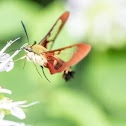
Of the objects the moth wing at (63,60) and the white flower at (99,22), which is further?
the white flower at (99,22)

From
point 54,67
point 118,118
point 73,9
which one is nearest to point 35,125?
point 118,118

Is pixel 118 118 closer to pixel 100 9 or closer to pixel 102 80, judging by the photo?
pixel 102 80

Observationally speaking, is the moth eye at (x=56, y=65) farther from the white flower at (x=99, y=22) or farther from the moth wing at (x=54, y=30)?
the white flower at (x=99, y=22)

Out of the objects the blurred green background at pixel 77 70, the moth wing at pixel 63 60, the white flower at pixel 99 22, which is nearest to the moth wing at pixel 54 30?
the moth wing at pixel 63 60

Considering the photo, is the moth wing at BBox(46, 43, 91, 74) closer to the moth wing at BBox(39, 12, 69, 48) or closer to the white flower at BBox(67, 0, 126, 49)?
the moth wing at BBox(39, 12, 69, 48)

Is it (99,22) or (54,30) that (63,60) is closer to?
(54,30)

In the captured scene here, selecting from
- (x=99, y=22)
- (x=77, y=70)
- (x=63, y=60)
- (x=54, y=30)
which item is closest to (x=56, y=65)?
(x=63, y=60)
